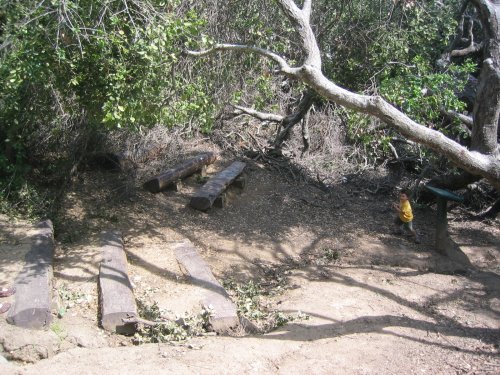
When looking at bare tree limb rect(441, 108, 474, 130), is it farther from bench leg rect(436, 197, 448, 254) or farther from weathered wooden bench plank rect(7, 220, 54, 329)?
weathered wooden bench plank rect(7, 220, 54, 329)

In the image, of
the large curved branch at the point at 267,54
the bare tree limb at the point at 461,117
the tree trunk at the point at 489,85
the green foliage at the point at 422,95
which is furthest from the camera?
the bare tree limb at the point at 461,117

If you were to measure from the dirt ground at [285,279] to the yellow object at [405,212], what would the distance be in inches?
17.6

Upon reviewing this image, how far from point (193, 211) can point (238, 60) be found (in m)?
2.75

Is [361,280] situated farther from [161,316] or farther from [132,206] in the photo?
[132,206]

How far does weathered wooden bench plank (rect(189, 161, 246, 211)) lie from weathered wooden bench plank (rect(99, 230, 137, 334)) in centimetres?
204

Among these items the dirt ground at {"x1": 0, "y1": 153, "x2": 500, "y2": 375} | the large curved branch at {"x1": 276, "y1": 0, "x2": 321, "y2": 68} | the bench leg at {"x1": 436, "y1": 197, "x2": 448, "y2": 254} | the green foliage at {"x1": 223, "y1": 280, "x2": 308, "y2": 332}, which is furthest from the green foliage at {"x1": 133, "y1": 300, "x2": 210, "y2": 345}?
the bench leg at {"x1": 436, "y1": 197, "x2": 448, "y2": 254}

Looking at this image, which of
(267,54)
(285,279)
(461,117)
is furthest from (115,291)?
(461,117)

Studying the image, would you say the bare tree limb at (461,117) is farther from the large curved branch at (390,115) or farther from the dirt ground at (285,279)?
the dirt ground at (285,279)

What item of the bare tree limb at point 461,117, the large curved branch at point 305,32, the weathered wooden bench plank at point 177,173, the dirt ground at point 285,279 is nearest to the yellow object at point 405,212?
the dirt ground at point 285,279

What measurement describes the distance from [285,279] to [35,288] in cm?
323

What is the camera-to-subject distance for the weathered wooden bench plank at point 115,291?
5227 millimetres

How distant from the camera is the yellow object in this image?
8562 mm

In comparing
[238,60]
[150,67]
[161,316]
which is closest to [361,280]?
[161,316]

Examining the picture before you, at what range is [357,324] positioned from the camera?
18.6 feet
